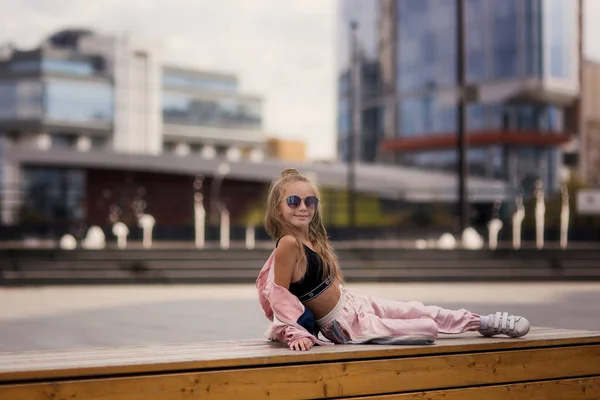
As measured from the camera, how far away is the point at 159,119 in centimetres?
10506

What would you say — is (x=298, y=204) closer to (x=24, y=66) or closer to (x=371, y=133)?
(x=371, y=133)

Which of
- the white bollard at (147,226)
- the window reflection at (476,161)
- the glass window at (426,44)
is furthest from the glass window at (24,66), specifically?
the white bollard at (147,226)

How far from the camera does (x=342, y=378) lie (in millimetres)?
4703

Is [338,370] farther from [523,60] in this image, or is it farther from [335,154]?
[335,154]

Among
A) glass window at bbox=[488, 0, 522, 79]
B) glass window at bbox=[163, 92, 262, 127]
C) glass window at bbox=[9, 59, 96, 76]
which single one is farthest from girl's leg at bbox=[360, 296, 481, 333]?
glass window at bbox=[163, 92, 262, 127]

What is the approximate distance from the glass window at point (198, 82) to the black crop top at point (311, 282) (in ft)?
337

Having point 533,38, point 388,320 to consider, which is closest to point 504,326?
point 388,320

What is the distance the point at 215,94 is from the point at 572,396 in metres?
107

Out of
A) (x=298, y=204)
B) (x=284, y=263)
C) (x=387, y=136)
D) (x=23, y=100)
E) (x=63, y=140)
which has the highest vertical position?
(x=23, y=100)

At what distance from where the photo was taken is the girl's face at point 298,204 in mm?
5305

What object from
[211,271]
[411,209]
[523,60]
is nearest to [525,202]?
[411,209]

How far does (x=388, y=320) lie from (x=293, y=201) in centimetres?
84

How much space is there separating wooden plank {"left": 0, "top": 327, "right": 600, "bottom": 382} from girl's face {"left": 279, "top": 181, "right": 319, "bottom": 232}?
0.67 metres

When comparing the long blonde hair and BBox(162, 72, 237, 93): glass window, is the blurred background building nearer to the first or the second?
BBox(162, 72, 237, 93): glass window
